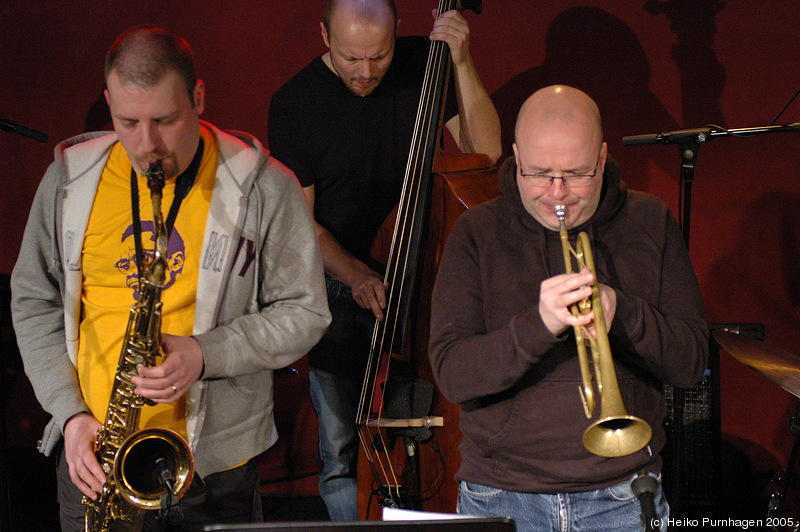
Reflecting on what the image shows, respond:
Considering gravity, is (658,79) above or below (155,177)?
above

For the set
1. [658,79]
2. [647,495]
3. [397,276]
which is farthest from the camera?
[658,79]

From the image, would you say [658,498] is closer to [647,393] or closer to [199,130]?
[647,393]

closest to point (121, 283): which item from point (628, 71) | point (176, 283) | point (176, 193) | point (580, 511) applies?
point (176, 283)

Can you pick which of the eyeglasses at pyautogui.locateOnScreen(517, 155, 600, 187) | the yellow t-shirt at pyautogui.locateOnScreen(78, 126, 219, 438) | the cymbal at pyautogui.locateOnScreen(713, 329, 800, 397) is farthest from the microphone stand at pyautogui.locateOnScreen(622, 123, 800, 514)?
the yellow t-shirt at pyautogui.locateOnScreen(78, 126, 219, 438)

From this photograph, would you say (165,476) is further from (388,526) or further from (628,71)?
(628,71)

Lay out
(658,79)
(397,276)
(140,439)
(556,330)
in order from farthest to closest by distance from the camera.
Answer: (658,79)
(397,276)
(140,439)
(556,330)

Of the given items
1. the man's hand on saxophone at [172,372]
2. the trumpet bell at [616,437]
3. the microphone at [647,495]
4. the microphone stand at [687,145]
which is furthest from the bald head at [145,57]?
the microphone stand at [687,145]

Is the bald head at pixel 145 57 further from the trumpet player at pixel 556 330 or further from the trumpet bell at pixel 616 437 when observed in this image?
the trumpet bell at pixel 616 437

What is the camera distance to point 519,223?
1899mm

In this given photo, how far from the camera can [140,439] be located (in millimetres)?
1838

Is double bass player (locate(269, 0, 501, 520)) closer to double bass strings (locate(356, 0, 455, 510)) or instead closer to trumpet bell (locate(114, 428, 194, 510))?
double bass strings (locate(356, 0, 455, 510))

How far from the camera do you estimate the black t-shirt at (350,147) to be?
2.93m

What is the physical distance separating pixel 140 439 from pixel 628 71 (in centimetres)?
295

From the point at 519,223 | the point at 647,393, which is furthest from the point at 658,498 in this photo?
the point at 519,223
